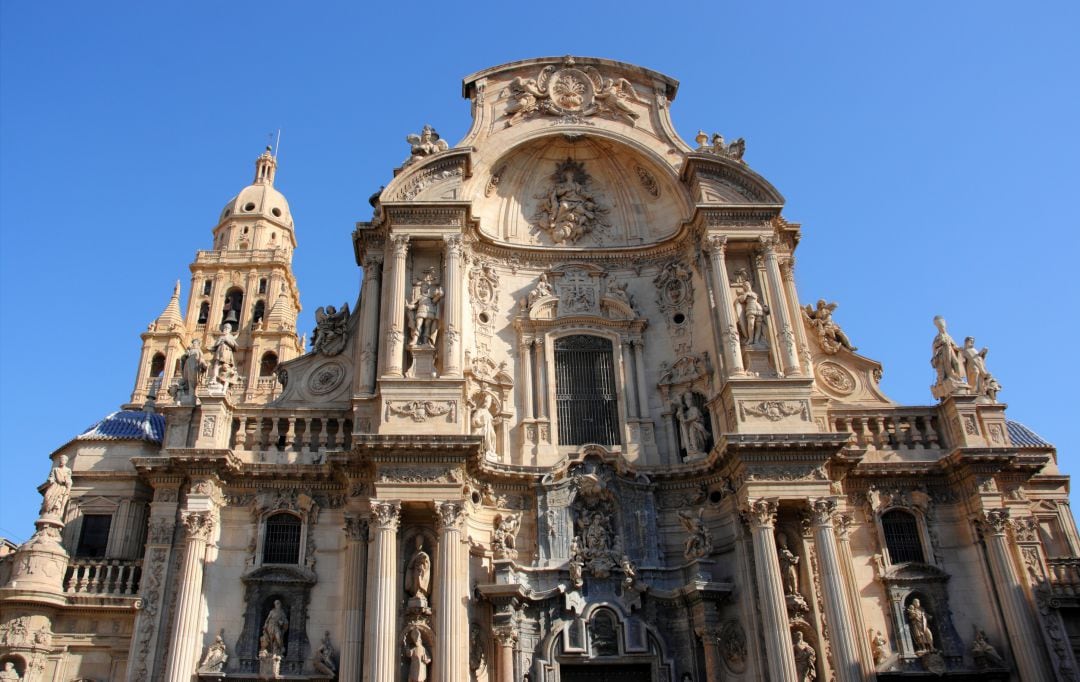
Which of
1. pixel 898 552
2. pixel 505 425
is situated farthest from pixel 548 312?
pixel 898 552

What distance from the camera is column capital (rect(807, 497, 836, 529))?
2044 centimetres

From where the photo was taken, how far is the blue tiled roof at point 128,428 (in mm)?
23469

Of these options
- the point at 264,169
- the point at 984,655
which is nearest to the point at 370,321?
the point at 984,655

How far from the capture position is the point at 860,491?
22219 mm

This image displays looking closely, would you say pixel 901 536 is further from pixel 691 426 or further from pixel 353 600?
pixel 353 600

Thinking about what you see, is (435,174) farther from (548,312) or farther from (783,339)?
(783,339)

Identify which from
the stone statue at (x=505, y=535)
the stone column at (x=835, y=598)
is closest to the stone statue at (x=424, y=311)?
the stone statue at (x=505, y=535)

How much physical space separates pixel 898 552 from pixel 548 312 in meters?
10.6

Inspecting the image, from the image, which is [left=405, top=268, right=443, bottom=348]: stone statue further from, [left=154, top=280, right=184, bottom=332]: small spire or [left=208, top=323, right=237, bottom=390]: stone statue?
[left=154, top=280, right=184, bottom=332]: small spire

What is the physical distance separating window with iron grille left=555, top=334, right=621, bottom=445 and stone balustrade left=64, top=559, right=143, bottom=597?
34.5 feet

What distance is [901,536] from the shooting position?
2202 centimetres

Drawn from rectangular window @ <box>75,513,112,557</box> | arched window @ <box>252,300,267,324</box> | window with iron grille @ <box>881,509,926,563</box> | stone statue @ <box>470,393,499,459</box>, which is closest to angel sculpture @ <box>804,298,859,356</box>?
window with iron grille @ <box>881,509,926,563</box>

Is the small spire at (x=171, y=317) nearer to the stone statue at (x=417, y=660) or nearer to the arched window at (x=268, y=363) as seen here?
the arched window at (x=268, y=363)

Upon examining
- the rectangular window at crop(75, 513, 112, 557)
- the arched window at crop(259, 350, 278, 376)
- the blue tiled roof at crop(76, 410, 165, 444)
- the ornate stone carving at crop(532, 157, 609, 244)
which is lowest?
the rectangular window at crop(75, 513, 112, 557)
